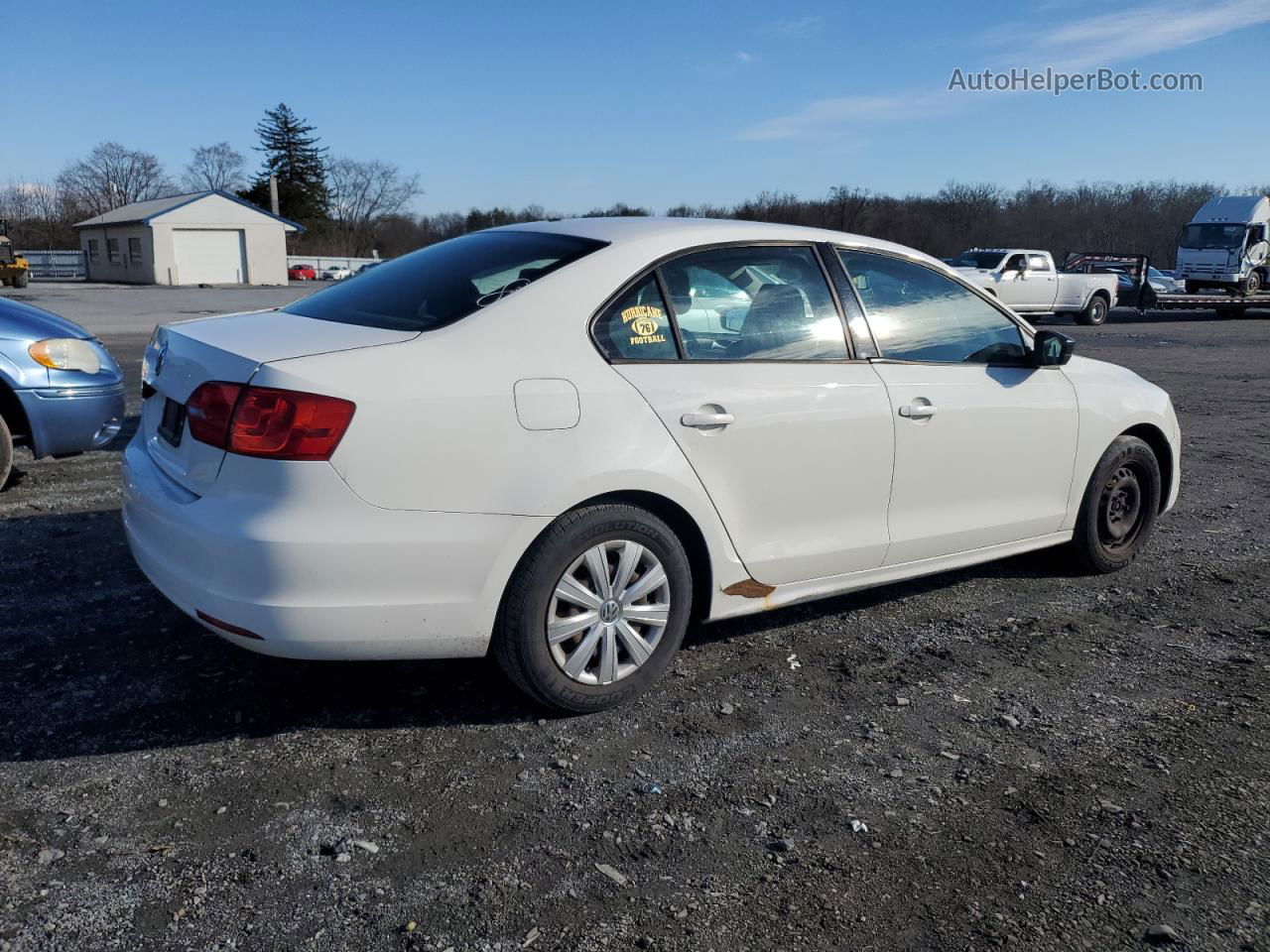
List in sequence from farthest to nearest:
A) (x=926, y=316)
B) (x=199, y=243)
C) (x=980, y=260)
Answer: (x=199, y=243) → (x=980, y=260) → (x=926, y=316)

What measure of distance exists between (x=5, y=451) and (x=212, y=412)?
3731mm

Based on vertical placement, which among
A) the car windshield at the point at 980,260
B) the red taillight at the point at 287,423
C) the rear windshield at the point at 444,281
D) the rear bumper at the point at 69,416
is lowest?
the rear bumper at the point at 69,416

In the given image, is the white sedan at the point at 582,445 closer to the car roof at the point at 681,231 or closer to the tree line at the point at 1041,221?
the car roof at the point at 681,231

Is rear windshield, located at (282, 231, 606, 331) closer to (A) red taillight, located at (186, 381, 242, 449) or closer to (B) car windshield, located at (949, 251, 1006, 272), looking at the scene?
(A) red taillight, located at (186, 381, 242, 449)

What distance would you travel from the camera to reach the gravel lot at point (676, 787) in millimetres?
2459

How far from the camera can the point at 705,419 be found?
3516mm

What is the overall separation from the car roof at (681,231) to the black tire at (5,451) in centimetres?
352

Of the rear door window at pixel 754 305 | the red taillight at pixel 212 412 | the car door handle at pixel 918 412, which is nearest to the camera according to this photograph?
the red taillight at pixel 212 412

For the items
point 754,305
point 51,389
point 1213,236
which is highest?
point 1213,236

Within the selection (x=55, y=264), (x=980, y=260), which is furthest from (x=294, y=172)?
(x=980, y=260)

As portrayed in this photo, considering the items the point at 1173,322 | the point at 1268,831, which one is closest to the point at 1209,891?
the point at 1268,831

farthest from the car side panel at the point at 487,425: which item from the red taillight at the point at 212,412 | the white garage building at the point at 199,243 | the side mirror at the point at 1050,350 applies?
the white garage building at the point at 199,243

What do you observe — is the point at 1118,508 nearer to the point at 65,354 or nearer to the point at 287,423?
the point at 287,423

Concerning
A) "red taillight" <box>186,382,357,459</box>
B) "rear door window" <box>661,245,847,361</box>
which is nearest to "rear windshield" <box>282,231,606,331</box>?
"rear door window" <box>661,245,847,361</box>
